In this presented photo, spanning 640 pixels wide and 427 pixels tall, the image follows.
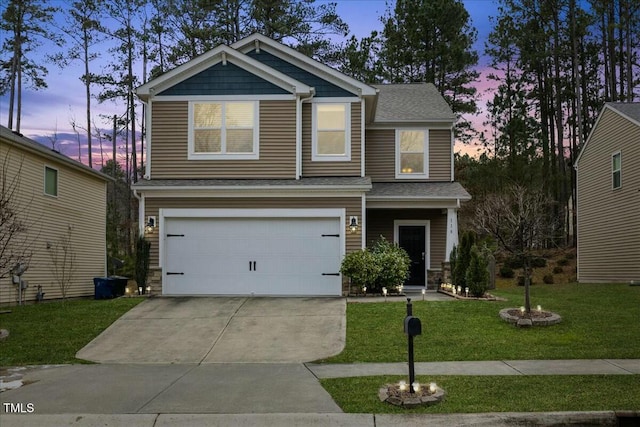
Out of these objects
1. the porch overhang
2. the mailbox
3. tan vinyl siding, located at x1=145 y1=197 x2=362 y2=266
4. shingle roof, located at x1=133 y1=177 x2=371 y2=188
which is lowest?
the mailbox

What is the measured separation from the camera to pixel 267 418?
657 centimetres

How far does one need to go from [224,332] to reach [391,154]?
986 cm

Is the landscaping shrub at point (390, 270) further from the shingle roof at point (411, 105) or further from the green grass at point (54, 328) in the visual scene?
the green grass at point (54, 328)

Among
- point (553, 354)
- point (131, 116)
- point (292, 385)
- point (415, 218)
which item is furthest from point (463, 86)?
point (292, 385)

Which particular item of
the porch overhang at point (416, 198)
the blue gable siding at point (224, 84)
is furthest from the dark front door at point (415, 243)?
the blue gable siding at point (224, 84)

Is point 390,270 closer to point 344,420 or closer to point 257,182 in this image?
point 257,182

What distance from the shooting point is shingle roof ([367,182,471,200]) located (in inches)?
682

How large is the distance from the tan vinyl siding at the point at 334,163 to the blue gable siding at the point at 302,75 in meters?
0.59

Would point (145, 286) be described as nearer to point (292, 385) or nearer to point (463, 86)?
point (292, 385)

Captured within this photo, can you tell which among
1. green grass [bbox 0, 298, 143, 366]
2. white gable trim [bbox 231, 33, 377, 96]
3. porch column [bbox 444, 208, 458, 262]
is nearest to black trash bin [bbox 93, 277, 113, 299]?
green grass [bbox 0, 298, 143, 366]

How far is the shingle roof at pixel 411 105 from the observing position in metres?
19.6

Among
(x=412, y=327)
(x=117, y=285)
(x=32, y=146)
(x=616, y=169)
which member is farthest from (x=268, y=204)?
(x=616, y=169)

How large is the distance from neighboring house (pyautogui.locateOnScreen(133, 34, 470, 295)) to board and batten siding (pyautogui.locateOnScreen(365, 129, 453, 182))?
1744mm

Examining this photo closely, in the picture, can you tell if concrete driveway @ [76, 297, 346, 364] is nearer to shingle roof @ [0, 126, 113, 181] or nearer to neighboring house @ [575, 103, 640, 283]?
shingle roof @ [0, 126, 113, 181]
